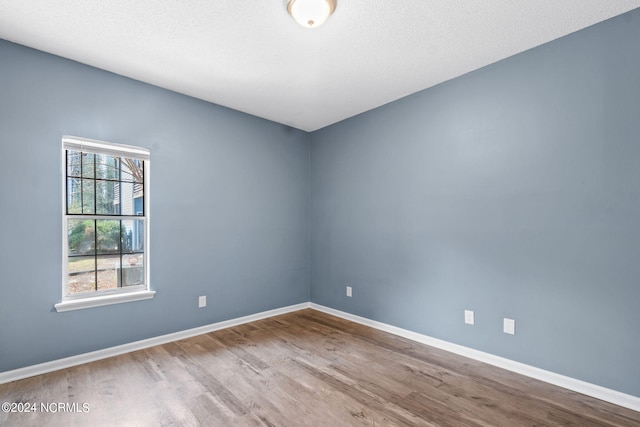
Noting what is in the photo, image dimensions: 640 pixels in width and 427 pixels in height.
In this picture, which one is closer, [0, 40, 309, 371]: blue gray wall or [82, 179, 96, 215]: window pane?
[0, 40, 309, 371]: blue gray wall

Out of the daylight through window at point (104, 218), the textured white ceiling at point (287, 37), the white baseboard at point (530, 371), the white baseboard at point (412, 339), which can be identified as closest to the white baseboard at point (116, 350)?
the white baseboard at point (412, 339)

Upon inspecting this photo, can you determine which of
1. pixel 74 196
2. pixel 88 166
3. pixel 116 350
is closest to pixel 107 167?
pixel 88 166

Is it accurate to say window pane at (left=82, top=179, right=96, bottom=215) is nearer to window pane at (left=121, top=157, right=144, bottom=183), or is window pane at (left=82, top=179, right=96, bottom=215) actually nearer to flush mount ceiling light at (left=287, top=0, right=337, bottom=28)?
window pane at (left=121, top=157, right=144, bottom=183)

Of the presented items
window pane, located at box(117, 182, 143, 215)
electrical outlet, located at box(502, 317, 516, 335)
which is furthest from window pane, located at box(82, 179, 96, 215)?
electrical outlet, located at box(502, 317, 516, 335)

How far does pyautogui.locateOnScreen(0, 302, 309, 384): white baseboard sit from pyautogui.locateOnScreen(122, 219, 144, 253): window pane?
924mm

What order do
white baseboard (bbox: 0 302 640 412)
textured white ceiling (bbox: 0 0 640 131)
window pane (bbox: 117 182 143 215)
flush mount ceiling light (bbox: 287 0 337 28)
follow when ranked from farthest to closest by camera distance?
window pane (bbox: 117 182 143 215) → white baseboard (bbox: 0 302 640 412) → textured white ceiling (bbox: 0 0 640 131) → flush mount ceiling light (bbox: 287 0 337 28)

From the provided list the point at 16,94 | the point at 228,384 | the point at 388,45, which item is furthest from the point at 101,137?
the point at 388,45

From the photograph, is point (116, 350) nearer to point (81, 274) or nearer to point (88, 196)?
point (81, 274)

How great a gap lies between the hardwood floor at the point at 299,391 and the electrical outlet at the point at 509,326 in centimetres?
33

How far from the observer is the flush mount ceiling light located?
6.39ft

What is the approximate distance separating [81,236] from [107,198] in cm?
41

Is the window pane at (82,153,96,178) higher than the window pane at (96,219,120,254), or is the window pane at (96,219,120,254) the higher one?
the window pane at (82,153,96,178)

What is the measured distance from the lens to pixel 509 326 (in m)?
2.63

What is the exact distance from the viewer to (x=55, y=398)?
2180 mm
